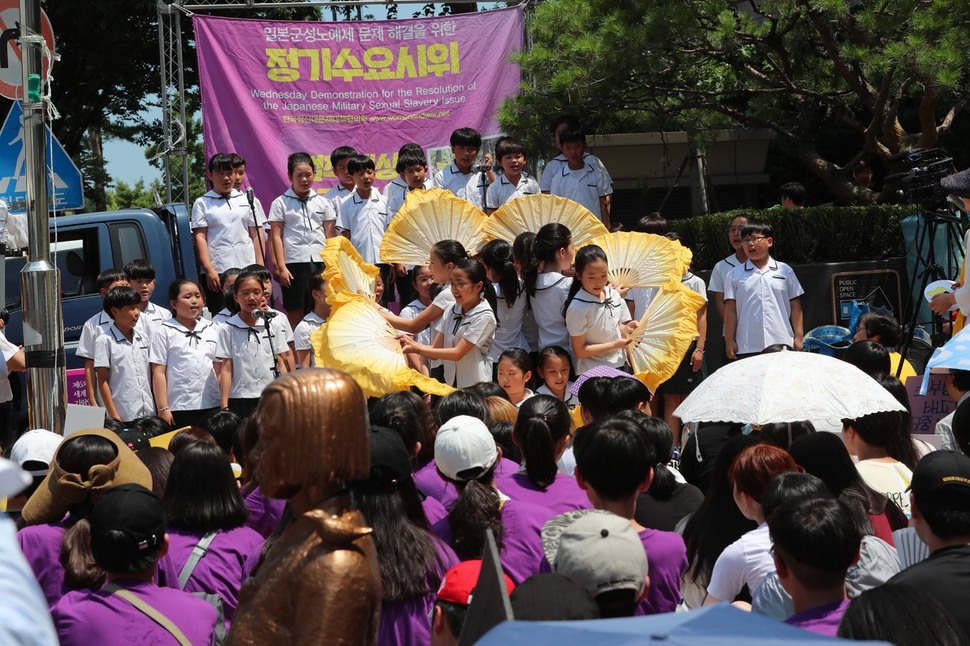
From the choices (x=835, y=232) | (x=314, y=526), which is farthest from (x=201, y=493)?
(x=835, y=232)

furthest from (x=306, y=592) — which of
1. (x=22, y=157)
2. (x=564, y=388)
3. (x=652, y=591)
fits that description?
(x=22, y=157)

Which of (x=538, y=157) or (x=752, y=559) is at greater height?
(x=538, y=157)

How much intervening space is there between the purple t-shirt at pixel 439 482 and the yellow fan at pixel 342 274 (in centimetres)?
299

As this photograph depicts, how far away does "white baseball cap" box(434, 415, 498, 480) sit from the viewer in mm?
3797

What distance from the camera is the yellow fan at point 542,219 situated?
774 cm

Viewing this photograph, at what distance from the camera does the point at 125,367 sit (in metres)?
8.18

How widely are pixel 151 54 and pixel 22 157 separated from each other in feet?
47.4

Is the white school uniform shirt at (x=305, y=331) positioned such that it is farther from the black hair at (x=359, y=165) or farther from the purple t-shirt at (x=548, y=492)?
the purple t-shirt at (x=548, y=492)

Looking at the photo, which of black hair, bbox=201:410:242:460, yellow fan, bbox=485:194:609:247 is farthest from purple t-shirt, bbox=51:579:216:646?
yellow fan, bbox=485:194:609:247

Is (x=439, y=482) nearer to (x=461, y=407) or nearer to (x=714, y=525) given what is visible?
(x=461, y=407)

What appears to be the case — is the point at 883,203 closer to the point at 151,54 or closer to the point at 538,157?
the point at 538,157

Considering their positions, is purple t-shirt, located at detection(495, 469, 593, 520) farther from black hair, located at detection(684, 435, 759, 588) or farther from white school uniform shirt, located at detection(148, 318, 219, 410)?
white school uniform shirt, located at detection(148, 318, 219, 410)

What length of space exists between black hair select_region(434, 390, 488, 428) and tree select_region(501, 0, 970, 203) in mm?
4577

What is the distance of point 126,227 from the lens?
391 inches
